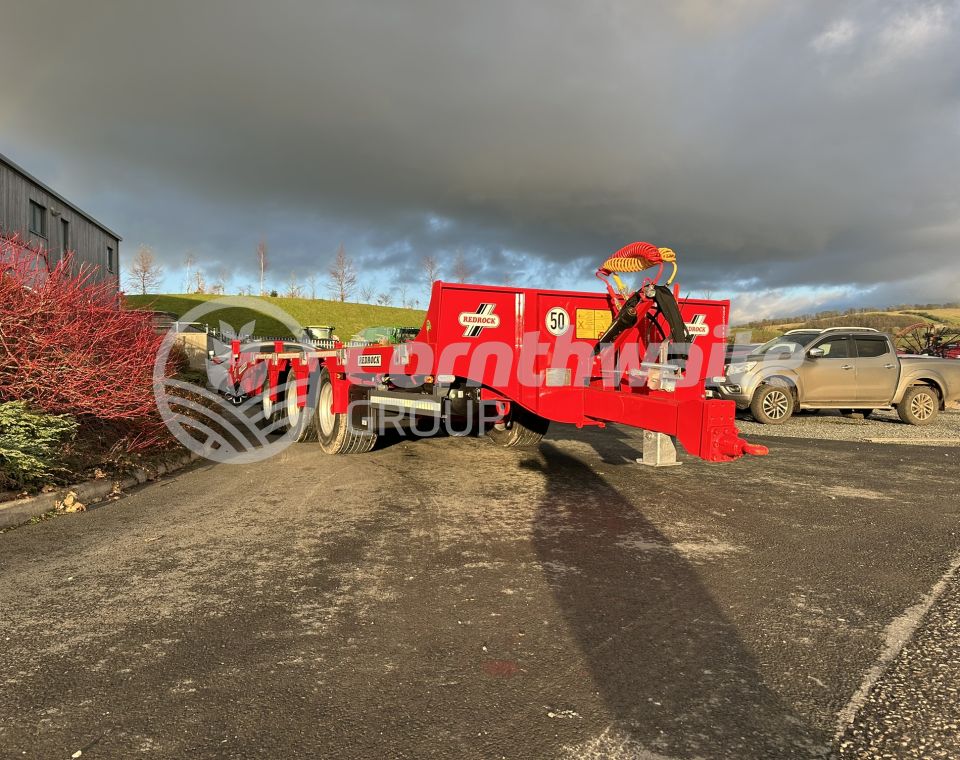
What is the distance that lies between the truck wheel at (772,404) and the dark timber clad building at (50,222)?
57.0 feet

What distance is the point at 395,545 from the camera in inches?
179

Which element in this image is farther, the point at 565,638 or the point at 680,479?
the point at 680,479

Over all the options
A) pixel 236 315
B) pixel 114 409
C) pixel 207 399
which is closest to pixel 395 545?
pixel 114 409

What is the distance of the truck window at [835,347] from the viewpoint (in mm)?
12258

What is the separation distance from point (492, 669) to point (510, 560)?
145 centimetres

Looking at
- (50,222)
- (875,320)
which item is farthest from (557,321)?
(875,320)

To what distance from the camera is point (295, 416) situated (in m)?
10.5

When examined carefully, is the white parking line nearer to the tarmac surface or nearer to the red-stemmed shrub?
the tarmac surface

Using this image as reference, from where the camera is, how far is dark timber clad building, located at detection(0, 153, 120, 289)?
21828mm

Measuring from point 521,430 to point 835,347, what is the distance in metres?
7.55

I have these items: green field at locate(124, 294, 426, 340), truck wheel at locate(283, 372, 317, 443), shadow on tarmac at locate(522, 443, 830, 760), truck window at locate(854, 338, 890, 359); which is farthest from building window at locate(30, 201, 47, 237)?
truck window at locate(854, 338, 890, 359)

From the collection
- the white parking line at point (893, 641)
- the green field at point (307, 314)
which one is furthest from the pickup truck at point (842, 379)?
the green field at point (307, 314)

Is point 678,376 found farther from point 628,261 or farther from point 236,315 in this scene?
point 236,315

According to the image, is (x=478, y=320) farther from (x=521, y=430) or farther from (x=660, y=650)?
(x=660, y=650)
